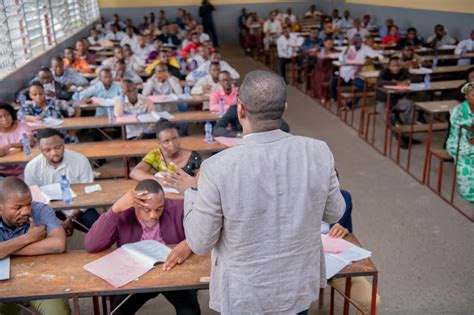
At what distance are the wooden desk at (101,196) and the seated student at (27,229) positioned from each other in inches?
26.7

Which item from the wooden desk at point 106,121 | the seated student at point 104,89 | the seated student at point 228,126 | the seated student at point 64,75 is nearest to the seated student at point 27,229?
the seated student at point 228,126

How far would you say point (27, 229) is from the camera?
281cm

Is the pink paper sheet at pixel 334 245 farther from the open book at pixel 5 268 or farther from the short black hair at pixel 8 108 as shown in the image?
the short black hair at pixel 8 108

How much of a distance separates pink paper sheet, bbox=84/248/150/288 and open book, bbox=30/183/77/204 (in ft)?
3.88

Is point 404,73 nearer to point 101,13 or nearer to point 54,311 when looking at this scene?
point 54,311

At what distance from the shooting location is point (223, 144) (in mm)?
4797

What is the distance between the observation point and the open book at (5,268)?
2439 millimetres

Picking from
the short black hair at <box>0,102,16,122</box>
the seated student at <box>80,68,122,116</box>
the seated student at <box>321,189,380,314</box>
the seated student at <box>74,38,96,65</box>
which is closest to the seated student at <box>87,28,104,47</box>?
the seated student at <box>74,38,96,65</box>

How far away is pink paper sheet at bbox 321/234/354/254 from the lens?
2.63 meters

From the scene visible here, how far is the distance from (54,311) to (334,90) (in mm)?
7305

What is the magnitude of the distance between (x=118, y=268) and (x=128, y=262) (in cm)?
7

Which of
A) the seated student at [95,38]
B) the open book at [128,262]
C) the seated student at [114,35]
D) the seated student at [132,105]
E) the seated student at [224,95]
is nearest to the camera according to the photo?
the open book at [128,262]

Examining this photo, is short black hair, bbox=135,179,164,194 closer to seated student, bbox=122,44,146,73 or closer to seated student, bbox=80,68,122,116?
seated student, bbox=80,68,122,116

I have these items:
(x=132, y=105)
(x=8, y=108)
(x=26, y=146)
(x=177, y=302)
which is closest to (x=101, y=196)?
(x=177, y=302)
